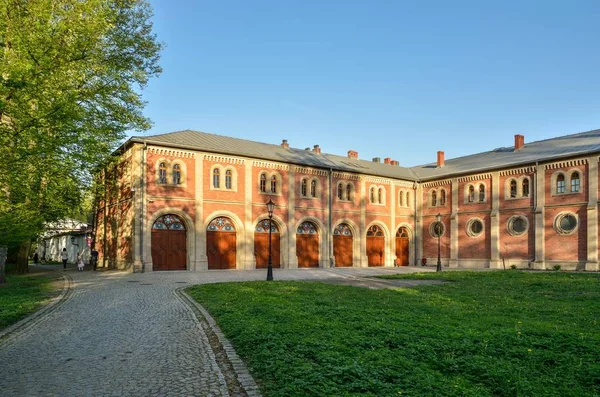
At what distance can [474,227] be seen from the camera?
3544 cm

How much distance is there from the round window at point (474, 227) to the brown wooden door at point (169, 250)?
2248cm

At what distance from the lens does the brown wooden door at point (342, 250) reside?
35625 millimetres

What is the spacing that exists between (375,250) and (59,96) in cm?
2865

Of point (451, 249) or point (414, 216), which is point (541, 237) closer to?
point (451, 249)

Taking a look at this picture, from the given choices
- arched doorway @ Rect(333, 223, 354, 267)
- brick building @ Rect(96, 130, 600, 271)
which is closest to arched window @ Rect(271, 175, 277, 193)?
brick building @ Rect(96, 130, 600, 271)

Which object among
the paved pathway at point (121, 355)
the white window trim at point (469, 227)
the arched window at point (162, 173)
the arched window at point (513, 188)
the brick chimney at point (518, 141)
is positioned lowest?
the paved pathway at point (121, 355)

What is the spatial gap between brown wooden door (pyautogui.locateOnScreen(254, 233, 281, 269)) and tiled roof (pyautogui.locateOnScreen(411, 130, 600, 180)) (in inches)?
636

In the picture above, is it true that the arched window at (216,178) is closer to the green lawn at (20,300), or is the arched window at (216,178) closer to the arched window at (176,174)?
the arched window at (176,174)

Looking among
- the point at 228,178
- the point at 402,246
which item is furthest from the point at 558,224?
the point at 228,178

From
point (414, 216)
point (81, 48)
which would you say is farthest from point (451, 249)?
point (81, 48)

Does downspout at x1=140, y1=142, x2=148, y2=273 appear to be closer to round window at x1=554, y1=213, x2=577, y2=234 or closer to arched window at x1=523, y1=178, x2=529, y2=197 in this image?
arched window at x1=523, y1=178, x2=529, y2=197

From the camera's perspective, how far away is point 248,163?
30922mm

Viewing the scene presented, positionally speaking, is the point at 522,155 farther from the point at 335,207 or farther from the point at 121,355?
the point at 121,355

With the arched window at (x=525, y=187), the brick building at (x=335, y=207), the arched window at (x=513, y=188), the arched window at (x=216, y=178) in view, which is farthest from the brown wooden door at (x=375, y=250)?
the arched window at (x=216, y=178)
